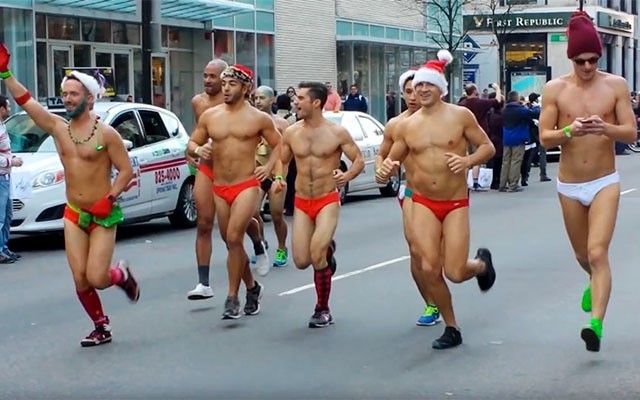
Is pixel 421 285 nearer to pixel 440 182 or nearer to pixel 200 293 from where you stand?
pixel 440 182

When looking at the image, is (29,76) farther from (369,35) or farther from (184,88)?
(369,35)

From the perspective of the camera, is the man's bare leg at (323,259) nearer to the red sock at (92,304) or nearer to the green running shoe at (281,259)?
the red sock at (92,304)

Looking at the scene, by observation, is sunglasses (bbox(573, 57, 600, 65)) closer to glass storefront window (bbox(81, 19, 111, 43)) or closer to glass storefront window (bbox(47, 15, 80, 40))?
glass storefront window (bbox(47, 15, 80, 40))

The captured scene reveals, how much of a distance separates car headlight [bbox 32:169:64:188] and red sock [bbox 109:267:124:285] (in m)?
5.91

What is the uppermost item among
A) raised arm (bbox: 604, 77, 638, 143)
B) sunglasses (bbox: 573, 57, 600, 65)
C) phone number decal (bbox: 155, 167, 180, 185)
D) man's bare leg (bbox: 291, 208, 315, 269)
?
sunglasses (bbox: 573, 57, 600, 65)

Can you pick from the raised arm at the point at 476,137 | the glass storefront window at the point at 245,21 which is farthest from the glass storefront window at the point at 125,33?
the raised arm at the point at 476,137

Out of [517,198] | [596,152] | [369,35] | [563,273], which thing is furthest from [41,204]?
[369,35]

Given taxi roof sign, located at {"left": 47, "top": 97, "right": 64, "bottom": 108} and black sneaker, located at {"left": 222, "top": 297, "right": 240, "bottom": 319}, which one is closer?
black sneaker, located at {"left": 222, "top": 297, "right": 240, "bottom": 319}

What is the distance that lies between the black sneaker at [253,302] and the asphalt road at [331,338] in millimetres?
74

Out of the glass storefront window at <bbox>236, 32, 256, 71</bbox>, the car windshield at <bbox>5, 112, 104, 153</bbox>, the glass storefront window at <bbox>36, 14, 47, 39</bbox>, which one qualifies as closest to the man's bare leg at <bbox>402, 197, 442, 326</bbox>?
the car windshield at <bbox>5, 112, 104, 153</bbox>

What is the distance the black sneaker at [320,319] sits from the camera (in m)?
9.30

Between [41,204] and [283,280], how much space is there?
12.5 feet

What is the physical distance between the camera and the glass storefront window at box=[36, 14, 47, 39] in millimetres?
24234

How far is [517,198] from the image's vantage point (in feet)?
69.2
